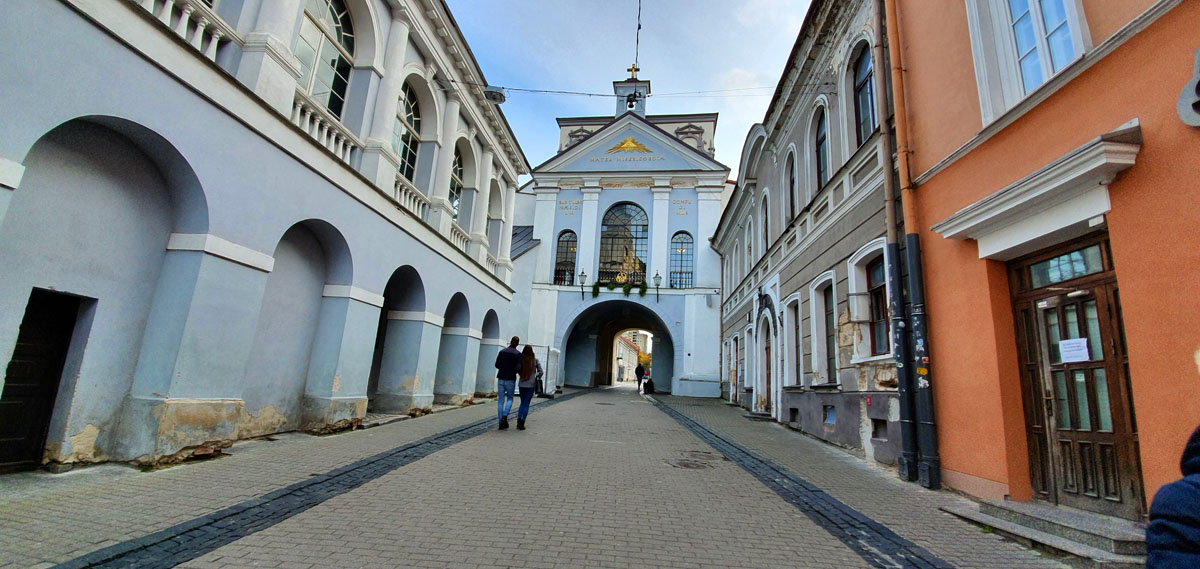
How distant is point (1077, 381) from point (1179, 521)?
4.33 m

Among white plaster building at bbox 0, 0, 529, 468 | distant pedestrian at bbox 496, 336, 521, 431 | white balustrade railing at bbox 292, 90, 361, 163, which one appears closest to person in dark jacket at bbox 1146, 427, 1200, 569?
white plaster building at bbox 0, 0, 529, 468

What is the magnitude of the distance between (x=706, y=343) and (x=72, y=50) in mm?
23087

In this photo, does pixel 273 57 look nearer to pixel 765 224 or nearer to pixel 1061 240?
pixel 1061 240

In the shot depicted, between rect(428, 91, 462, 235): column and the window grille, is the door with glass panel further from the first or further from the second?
the window grille

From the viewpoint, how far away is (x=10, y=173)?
160 inches

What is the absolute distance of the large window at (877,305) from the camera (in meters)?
7.67

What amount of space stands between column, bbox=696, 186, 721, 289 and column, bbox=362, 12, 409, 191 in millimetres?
17811

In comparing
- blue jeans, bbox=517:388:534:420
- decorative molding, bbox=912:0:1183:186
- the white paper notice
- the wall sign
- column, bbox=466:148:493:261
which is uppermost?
column, bbox=466:148:493:261

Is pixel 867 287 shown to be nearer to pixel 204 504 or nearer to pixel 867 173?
pixel 867 173

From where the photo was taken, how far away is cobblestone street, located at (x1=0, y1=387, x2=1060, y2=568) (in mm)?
3387

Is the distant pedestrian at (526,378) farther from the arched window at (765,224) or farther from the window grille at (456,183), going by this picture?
the arched window at (765,224)

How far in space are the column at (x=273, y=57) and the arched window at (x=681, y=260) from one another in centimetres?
2076

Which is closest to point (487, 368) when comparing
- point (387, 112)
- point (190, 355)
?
point (387, 112)

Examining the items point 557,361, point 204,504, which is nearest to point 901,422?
point 204,504
